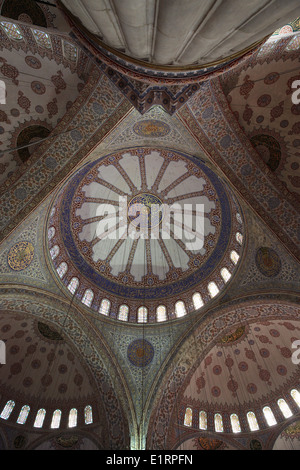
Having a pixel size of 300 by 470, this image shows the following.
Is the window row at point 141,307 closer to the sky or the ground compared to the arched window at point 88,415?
closer to the sky

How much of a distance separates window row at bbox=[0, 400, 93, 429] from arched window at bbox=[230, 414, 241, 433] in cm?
502

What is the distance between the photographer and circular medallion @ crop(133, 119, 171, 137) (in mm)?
6613

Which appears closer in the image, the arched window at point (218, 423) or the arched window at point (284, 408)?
the arched window at point (284, 408)

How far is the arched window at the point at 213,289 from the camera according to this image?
9320 millimetres

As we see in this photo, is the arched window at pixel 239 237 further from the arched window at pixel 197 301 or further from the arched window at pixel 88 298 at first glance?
the arched window at pixel 88 298

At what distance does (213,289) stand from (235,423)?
16.6ft

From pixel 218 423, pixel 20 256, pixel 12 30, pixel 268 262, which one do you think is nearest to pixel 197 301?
pixel 268 262

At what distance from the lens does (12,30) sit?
5.04 m

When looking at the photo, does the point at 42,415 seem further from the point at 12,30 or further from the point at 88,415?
the point at 12,30

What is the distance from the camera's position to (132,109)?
6.08 meters

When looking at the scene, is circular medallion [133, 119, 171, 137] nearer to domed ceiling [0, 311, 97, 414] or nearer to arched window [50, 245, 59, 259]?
arched window [50, 245, 59, 259]

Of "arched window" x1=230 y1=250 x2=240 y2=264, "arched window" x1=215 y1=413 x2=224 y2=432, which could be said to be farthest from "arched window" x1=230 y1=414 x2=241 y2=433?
"arched window" x1=230 y1=250 x2=240 y2=264

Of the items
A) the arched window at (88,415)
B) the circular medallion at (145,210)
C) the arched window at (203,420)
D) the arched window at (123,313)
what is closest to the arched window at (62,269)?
the arched window at (123,313)

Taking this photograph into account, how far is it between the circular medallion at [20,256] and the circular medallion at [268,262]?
634cm
